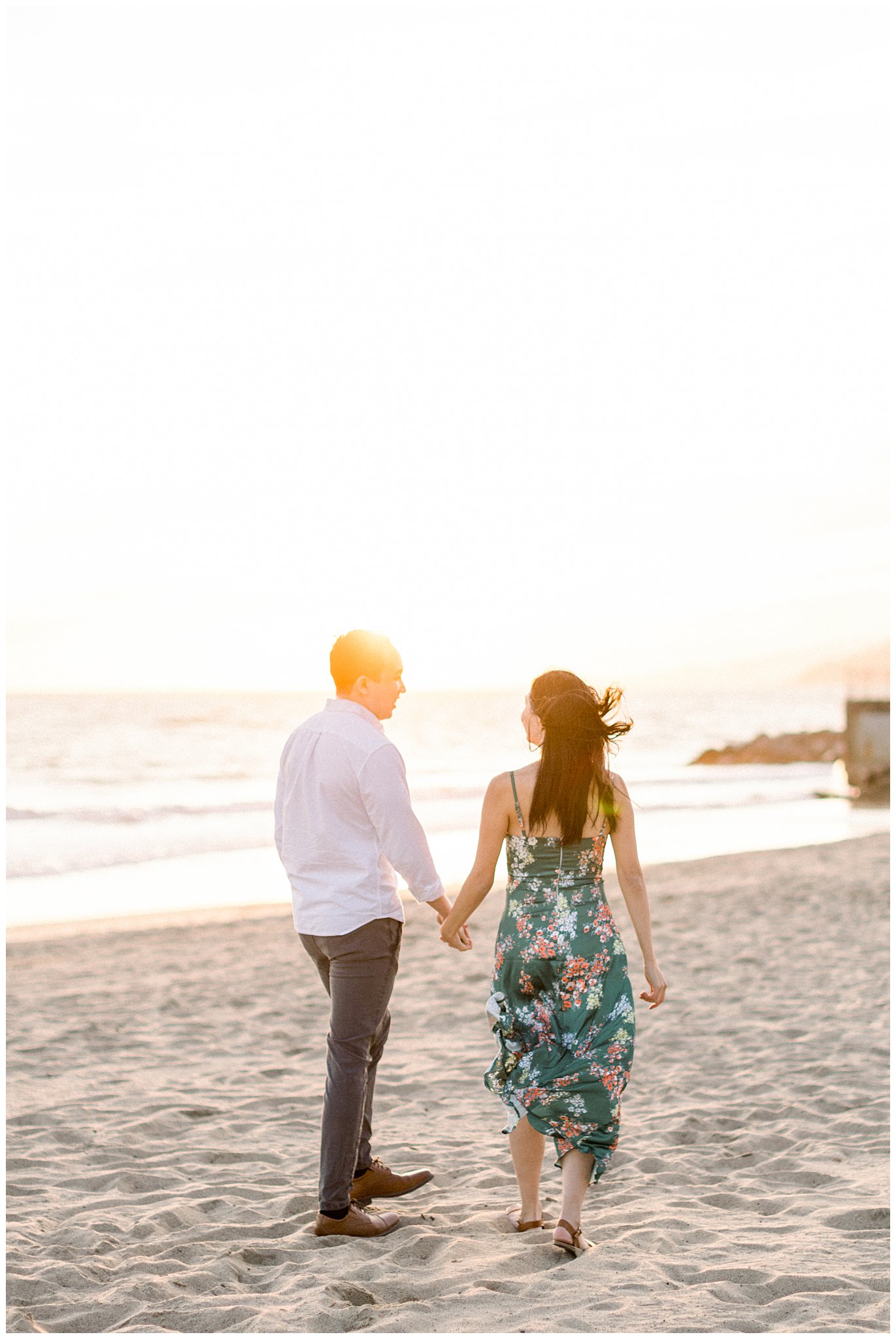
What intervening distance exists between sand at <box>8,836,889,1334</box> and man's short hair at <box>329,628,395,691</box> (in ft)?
5.88

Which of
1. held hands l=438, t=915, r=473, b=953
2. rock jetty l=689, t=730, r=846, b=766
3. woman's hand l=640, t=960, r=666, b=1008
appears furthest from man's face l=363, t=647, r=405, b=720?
rock jetty l=689, t=730, r=846, b=766

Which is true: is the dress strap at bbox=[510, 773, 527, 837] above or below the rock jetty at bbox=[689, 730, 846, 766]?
above

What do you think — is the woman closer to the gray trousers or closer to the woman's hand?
the woman's hand

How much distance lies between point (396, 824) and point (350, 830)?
17 centimetres

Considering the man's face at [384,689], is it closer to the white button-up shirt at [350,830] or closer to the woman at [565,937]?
the white button-up shirt at [350,830]

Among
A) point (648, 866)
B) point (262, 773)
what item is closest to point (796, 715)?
point (262, 773)

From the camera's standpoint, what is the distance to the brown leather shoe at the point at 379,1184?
4066mm

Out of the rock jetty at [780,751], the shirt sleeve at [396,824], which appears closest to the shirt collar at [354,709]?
the shirt sleeve at [396,824]

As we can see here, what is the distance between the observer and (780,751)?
122 ft

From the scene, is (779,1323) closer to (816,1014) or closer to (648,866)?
(816,1014)

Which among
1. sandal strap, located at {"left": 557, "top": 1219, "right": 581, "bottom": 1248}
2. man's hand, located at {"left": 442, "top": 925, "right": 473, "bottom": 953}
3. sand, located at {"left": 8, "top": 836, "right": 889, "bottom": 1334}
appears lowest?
sand, located at {"left": 8, "top": 836, "right": 889, "bottom": 1334}

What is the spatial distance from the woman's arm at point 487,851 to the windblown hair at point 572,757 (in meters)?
0.09

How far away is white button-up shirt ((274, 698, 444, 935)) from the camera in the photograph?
364cm

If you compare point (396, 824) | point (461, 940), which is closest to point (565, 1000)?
point (461, 940)
